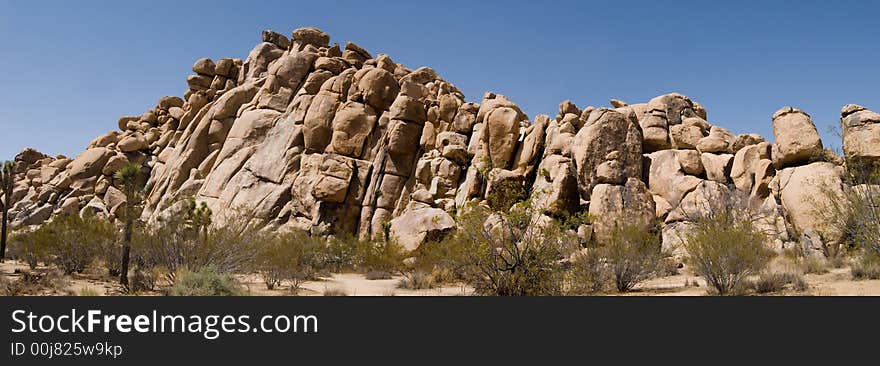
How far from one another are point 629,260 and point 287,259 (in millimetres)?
12703

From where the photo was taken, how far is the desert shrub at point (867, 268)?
1466 centimetres

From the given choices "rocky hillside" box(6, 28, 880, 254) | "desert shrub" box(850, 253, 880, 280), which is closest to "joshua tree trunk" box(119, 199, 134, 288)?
"rocky hillside" box(6, 28, 880, 254)

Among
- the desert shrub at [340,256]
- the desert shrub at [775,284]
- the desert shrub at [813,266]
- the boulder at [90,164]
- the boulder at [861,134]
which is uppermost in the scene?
the boulder at [90,164]

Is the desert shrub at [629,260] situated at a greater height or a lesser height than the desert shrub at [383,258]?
lesser

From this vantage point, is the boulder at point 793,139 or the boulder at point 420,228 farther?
the boulder at point 420,228

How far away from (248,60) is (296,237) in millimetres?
28982

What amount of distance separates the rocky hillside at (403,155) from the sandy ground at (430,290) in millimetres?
3607

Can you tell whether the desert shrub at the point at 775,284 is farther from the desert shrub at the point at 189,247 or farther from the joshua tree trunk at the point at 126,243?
the joshua tree trunk at the point at 126,243

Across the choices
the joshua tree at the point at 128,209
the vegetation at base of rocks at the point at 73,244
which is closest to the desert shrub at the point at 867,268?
the joshua tree at the point at 128,209

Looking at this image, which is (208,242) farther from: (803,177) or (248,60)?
(248,60)

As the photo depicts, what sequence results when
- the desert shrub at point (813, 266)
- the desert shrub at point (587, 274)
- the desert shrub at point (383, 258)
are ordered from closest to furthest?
the desert shrub at point (587, 274), the desert shrub at point (813, 266), the desert shrub at point (383, 258)

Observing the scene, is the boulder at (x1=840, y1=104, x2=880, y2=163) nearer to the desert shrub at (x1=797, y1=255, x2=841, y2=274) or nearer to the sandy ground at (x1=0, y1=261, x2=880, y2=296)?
the desert shrub at (x1=797, y1=255, x2=841, y2=274)

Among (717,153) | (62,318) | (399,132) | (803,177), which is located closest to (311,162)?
(399,132)

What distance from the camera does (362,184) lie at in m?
35.7
